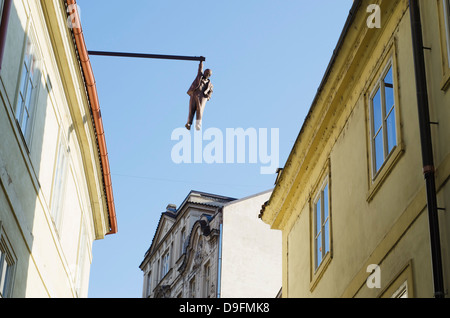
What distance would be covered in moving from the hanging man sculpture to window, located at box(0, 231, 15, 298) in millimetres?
3543

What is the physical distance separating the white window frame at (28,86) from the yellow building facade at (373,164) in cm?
480

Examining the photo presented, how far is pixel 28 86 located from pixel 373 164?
18.0ft

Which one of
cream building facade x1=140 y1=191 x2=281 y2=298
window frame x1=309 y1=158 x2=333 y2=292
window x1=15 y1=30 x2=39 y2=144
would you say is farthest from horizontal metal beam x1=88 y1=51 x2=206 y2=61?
cream building facade x1=140 y1=191 x2=281 y2=298

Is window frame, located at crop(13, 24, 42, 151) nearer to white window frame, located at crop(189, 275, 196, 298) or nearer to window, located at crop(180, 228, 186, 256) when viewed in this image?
white window frame, located at crop(189, 275, 196, 298)

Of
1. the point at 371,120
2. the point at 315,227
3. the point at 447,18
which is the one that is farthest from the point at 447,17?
the point at 315,227

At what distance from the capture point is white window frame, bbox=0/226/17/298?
12.6 meters

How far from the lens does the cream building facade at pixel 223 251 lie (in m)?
37.0

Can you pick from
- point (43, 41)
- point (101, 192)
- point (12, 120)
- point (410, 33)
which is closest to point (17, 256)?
point (12, 120)

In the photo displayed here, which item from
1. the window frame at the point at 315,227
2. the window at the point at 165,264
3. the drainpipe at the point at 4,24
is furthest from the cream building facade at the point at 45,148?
the window at the point at 165,264

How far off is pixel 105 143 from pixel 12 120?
717cm

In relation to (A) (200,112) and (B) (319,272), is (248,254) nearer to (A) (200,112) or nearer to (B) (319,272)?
(B) (319,272)
